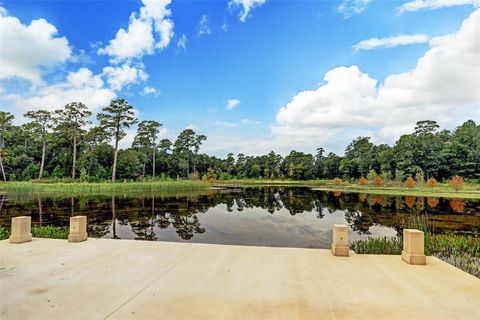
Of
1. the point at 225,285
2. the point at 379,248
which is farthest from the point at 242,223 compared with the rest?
the point at 225,285

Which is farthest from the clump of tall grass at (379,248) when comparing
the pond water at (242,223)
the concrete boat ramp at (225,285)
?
the concrete boat ramp at (225,285)

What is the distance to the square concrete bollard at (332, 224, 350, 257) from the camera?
15.9 feet

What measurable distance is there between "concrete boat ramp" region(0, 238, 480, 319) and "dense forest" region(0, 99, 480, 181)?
2724cm

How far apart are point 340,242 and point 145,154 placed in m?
36.7

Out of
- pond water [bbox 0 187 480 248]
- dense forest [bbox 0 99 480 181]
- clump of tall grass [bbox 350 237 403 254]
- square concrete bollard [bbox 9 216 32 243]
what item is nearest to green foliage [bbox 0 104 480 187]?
dense forest [bbox 0 99 480 181]

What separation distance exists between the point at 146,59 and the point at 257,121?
11778mm

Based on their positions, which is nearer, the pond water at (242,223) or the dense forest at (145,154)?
the pond water at (242,223)

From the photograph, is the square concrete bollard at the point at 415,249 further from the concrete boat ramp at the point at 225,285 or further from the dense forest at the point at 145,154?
the dense forest at the point at 145,154

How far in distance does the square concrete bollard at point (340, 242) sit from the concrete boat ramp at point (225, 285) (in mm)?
153

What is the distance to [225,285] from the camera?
3.48m

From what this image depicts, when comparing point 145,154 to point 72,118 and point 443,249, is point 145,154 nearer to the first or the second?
point 72,118

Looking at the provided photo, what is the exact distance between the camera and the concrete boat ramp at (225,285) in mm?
2818

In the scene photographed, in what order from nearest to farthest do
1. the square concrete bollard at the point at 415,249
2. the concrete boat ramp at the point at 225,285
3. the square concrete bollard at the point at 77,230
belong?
the concrete boat ramp at the point at 225,285, the square concrete bollard at the point at 415,249, the square concrete bollard at the point at 77,230

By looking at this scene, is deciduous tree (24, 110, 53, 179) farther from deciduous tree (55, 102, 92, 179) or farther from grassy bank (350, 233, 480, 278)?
grassy bank (350, 233, 480, 278)
